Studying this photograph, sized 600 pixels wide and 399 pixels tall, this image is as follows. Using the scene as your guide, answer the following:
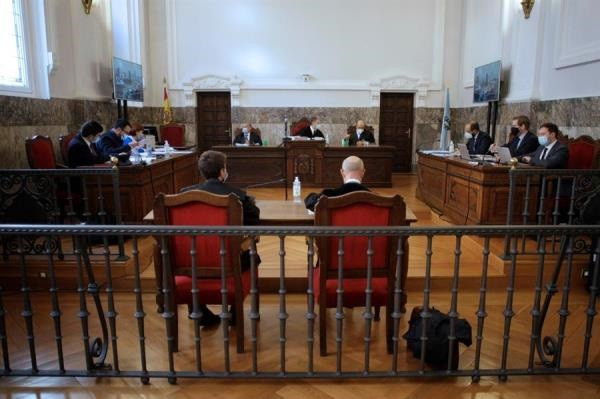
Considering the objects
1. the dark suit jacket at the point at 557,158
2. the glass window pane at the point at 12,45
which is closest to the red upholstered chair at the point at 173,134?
the glass window pane at the point at 12,45

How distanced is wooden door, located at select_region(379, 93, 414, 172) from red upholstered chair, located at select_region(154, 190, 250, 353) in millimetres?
9990

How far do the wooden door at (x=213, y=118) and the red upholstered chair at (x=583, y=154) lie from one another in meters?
8.66

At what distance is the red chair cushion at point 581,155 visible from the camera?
5.14 m

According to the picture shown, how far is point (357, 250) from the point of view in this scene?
2.75 m

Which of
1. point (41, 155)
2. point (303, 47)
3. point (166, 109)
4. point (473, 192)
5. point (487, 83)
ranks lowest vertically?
point (473, 192)

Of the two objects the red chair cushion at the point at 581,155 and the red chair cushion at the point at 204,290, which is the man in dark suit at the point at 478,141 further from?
the red chair cushion at the point at 204,290

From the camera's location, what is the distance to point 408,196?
27.6 feet

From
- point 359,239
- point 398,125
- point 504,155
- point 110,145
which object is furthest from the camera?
point 398,125

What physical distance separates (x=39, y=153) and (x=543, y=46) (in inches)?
313

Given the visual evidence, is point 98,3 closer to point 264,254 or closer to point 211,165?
point 264,254

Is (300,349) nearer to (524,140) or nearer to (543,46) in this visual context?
(524,140)

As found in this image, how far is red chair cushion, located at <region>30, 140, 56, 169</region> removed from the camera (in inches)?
201

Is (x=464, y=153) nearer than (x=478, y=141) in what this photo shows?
Yes

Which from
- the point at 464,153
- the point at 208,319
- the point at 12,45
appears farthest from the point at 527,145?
the point at 12,45
